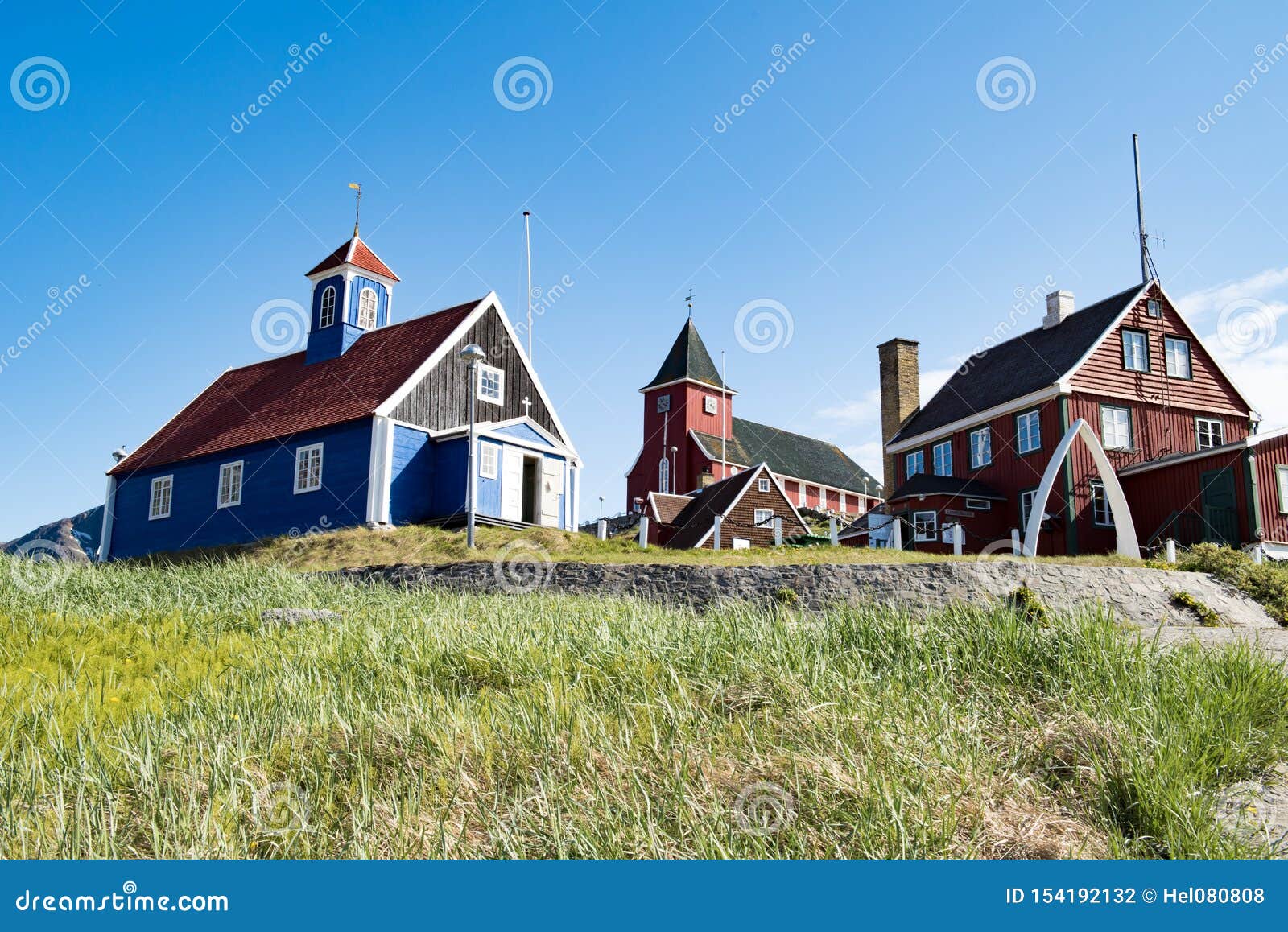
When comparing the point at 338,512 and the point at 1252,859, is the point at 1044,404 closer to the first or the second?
the point at 338,512

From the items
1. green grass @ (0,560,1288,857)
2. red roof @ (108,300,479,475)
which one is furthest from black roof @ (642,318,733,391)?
green grass @ (0,560,1288,857)

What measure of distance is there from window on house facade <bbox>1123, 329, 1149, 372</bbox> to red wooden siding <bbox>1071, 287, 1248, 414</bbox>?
12cm

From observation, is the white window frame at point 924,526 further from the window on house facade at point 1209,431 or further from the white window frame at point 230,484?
the white window frame at point 230,484

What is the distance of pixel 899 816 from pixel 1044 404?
27.3 meters

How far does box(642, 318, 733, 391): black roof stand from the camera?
168 feet

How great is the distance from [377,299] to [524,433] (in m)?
7.37

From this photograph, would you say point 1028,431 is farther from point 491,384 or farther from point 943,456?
point 491,384

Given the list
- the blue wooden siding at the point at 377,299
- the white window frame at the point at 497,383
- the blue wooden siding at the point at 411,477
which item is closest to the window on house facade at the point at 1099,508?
the white window frame at the point at 497,383

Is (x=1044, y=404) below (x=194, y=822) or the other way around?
the other way around

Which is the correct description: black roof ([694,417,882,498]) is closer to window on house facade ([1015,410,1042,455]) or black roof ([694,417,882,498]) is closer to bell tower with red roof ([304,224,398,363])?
window on house facade ([1015,410,1042,455])

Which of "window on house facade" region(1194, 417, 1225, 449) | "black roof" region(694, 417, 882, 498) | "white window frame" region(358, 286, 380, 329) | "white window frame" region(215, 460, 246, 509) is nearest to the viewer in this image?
"white window frame" region(215, 460, 246, 509)

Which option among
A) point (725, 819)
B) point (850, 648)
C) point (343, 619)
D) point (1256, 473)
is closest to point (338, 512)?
point (343, 619)

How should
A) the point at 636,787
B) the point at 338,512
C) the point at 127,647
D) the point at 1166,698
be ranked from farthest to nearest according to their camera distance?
the point at 338,512 → the point at 127,647 → the point at 1166,698 → the point at 636,787

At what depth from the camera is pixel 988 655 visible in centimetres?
724
